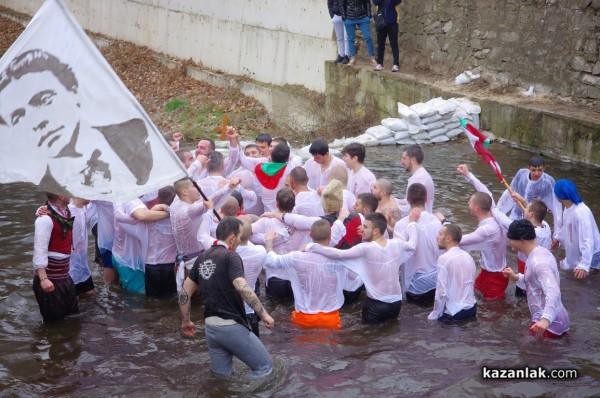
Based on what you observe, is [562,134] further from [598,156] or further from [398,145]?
[398,145]

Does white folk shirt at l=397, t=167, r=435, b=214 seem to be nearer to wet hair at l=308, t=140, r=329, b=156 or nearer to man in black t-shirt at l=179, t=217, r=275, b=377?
wet hair at l=308, t=140, r=329, b=156

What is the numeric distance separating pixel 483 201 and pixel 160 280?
3.47 m

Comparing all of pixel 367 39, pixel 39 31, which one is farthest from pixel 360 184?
pixel 367 39

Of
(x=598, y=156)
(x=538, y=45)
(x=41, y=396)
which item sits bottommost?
(x=41, y=396)

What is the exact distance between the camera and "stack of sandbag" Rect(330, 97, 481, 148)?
51.1 feet

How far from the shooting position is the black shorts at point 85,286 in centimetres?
931

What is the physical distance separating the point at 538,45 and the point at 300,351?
9961 millimetres

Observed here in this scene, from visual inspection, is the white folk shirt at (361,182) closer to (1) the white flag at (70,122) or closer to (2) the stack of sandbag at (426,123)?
(1) the white flag at (70,122)

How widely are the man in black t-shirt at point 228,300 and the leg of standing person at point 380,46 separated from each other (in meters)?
11.3


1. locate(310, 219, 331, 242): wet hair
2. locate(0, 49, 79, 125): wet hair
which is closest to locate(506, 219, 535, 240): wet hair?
locate(310, 219, 331, 242): wet hair

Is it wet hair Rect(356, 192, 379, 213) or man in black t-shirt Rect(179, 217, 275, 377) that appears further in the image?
wet hair Rect(356, 192, 379, 213)

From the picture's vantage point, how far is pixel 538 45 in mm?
15867

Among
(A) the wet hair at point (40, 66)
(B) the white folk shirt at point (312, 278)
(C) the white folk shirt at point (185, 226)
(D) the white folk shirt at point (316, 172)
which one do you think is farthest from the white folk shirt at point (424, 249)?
(A) the wet hair at point (40, 66)

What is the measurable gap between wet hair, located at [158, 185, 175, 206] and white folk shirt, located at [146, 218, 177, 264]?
0.66ft
